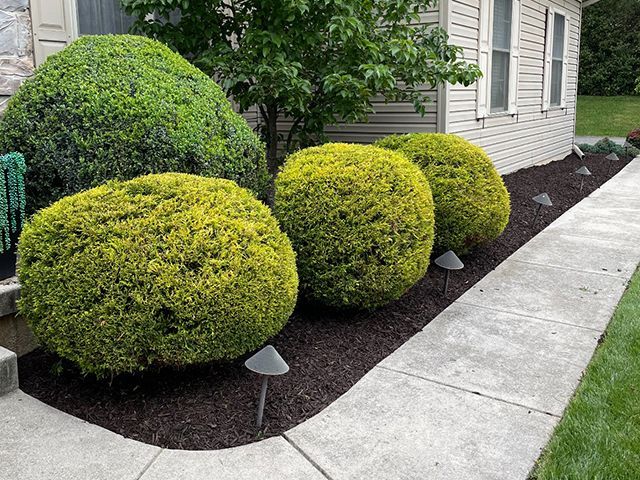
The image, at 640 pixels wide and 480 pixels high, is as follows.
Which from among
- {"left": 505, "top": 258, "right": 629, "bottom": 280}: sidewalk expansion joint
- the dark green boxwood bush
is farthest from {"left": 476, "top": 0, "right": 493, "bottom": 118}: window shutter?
the dark green boxwood bush

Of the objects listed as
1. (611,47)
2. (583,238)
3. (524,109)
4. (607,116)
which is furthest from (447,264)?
(611,47)

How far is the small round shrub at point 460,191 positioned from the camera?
15.2 feet

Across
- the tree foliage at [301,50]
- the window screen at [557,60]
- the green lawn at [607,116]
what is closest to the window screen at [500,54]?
the tree foliage at [301,50]

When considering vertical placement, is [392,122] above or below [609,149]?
above

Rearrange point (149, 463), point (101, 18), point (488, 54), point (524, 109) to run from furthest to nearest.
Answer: point (524, 109), point (488, 54), point (101, 18), point (149, 463)

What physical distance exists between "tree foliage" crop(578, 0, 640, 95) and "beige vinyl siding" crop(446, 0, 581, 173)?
1291cm

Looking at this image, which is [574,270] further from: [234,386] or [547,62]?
[547,62]

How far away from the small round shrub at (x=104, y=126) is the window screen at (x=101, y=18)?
0.95 m

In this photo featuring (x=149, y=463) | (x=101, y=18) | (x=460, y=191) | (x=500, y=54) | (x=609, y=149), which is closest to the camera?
(x=149, y=463)

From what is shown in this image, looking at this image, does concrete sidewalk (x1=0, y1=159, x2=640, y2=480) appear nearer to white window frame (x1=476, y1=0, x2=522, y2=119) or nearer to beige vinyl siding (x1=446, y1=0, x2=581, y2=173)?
beige vinyl siding (x1=446, y1=0, x2=581, y2=173)

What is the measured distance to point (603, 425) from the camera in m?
2.57

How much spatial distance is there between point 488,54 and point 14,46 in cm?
552

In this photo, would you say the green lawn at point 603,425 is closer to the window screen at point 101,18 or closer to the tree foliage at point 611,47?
the window screen at point 101,18

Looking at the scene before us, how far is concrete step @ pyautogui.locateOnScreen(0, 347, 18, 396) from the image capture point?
271 cm
